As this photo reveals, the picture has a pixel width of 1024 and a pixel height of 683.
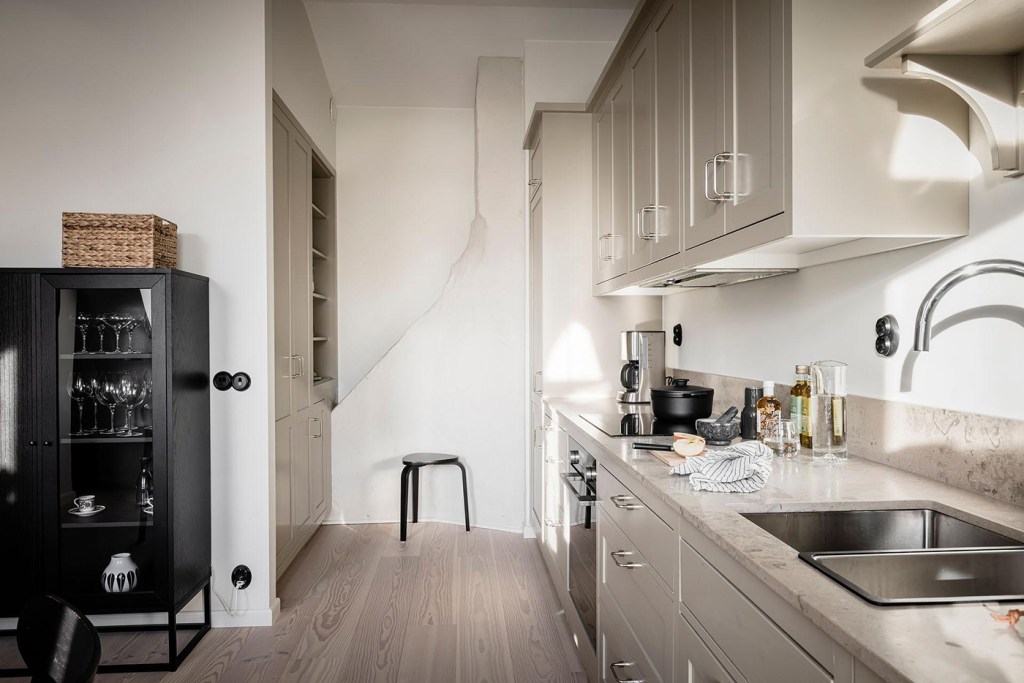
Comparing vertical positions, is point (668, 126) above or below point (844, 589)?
above

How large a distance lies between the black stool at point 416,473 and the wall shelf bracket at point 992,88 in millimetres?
3364

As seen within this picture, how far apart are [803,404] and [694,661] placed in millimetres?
855

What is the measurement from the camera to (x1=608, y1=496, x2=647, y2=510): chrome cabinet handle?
1.60 metres

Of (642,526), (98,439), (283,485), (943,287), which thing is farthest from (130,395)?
(943,287)

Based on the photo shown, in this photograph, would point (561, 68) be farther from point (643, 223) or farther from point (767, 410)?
point (767, 410)

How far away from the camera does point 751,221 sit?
1.49m

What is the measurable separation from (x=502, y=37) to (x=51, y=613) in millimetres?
4028

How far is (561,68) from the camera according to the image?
13.1ft

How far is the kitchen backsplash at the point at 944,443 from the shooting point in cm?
125

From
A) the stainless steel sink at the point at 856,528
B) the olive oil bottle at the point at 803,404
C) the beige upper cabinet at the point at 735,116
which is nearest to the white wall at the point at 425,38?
the beige upper cabinet at the point at 735,116

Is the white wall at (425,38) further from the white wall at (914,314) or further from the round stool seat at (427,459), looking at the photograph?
the round stool seat at (427,459)

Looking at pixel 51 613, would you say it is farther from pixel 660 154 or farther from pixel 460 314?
pixel 460 314

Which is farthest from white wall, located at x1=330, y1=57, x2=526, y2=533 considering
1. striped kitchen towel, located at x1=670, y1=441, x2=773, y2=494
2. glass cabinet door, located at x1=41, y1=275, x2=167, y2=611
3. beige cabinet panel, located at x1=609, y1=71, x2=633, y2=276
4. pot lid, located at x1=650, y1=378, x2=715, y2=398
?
striped kitchen towel, located at x1=670, y1=441, x2=773, y2=494

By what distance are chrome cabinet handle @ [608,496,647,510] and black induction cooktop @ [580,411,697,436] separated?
366 millimetres
